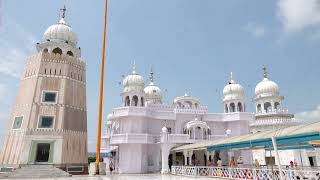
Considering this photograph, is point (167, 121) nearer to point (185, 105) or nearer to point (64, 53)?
point (185, 105)

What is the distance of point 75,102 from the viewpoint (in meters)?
24.7

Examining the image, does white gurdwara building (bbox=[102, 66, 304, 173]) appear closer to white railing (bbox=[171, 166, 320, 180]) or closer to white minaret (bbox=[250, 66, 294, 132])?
white minaret (bbox=[250, 66, 294, 132])

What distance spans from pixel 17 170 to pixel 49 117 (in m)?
4.77

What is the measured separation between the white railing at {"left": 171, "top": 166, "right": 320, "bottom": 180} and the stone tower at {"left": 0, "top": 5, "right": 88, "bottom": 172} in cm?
939

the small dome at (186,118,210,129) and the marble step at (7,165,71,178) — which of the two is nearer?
the marble step at (7,165,71,178)

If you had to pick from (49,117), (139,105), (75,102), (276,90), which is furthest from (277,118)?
(49,117)

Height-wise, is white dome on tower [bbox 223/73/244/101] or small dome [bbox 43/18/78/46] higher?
small dome [bbox 43/18/78/46]

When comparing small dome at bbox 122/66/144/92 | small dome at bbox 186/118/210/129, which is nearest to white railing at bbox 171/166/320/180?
small dome at bbox 186/118/210/129

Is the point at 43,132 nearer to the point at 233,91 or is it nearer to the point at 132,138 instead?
the point at 132,138

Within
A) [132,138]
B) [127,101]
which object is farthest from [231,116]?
[127,101]

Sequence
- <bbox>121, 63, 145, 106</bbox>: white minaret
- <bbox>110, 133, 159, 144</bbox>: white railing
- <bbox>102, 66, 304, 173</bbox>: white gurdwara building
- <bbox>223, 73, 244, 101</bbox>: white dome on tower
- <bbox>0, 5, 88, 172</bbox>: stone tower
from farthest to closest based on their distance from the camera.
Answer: <bbox>223, 73, 244, 101</bbox>: white dome on tower < <bbox>121, 63, 145, 106</bbox>: white minaret < <bbox>102, 66, 304, 173</bbox>: white gurdwara building < <bbox>110, 133, 159, 144</bbox>: white railing < <bbox>0, 5, 88, 172</bbox>: stone tower

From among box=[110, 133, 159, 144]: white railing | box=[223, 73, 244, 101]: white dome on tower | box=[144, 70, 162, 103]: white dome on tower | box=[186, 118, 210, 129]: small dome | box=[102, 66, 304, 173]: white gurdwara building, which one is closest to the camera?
box=[110, 133, 159, 144]: white railing

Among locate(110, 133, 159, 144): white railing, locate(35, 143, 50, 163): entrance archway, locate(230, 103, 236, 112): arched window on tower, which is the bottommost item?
locate(35, 143, 50, 163): entrance archway

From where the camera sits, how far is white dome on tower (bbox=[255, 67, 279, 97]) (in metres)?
38.1
